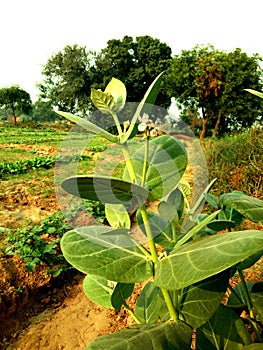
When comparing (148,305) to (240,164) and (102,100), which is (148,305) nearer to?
(102,100)

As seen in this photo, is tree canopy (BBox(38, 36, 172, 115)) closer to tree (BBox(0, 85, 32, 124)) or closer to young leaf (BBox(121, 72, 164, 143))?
tree (BBox(0, 85, 32, 124))

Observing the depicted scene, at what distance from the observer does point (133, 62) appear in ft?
85.5

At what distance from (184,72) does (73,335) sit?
53.1 ft

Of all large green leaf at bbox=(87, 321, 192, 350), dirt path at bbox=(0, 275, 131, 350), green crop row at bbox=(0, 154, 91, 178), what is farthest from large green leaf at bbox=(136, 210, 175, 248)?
green crop row at bbox=(0, 154, 91, 178)

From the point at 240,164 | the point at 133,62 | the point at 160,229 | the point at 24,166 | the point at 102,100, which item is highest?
the point at 133,62

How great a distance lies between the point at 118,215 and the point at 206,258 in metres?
0.33

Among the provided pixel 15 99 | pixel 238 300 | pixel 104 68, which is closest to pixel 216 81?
pixel 104 68

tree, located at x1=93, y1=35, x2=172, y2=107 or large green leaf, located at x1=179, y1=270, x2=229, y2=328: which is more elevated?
tree, located at x1=93, y1=35, x2=172, y2=107

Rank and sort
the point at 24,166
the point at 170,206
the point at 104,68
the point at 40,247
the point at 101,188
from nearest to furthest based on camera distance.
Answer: the point at 101,188 < the point at 170,206 < the point at 40,247 < the point at 24,166 < the point at 104,68

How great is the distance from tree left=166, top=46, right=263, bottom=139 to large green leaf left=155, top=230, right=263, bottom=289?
1601cm

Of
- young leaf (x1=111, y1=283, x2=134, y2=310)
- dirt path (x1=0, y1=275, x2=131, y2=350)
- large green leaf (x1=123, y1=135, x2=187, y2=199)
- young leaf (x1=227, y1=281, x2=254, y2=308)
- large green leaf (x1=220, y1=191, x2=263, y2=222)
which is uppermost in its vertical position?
large green leaf (x1=123, y1=135, x2=187, y2=199)

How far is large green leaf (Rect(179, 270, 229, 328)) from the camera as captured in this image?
68 centimetres

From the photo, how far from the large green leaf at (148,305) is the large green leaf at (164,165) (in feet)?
1.13

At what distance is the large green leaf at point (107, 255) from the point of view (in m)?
Result: 0.61
